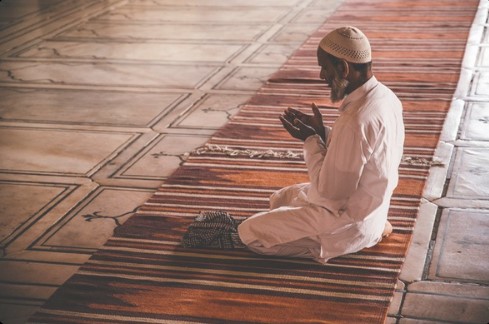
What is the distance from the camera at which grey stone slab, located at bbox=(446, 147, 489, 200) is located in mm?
3715

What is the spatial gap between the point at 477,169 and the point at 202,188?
1.37 meters

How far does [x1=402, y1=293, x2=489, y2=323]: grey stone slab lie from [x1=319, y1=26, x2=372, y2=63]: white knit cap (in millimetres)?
863

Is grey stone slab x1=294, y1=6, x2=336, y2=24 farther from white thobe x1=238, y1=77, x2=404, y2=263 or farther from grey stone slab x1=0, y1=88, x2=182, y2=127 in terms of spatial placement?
white thobe x1=238, y1=77, x2=404, y2=263

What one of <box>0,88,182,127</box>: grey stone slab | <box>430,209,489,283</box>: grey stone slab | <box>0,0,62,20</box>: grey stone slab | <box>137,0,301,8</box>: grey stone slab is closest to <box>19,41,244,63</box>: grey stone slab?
<box>0,88,182,127</box>: grey stone slab

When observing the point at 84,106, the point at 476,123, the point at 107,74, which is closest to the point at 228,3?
the point at 107,74

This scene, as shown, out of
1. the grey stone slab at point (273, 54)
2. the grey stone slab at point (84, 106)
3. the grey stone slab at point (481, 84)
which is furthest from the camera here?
the grey stone slab at point (273, 54)

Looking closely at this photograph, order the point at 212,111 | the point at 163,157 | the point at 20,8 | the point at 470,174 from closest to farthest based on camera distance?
the point at 470,174, the point at 163,157, the point at 212,111, the point at 20,8

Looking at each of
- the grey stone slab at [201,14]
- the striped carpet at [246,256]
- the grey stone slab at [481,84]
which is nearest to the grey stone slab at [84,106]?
the striped carpet at [246,256]

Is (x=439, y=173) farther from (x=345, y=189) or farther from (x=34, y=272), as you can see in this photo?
(x=34, y=272)

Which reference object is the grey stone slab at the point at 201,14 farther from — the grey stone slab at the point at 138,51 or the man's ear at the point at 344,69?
the man's ear at the point at 344,69

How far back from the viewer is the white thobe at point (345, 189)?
2750 mm

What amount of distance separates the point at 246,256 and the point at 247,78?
283 centimetres

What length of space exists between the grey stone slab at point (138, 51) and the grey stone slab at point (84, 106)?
1.00m

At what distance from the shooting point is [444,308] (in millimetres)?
2766
